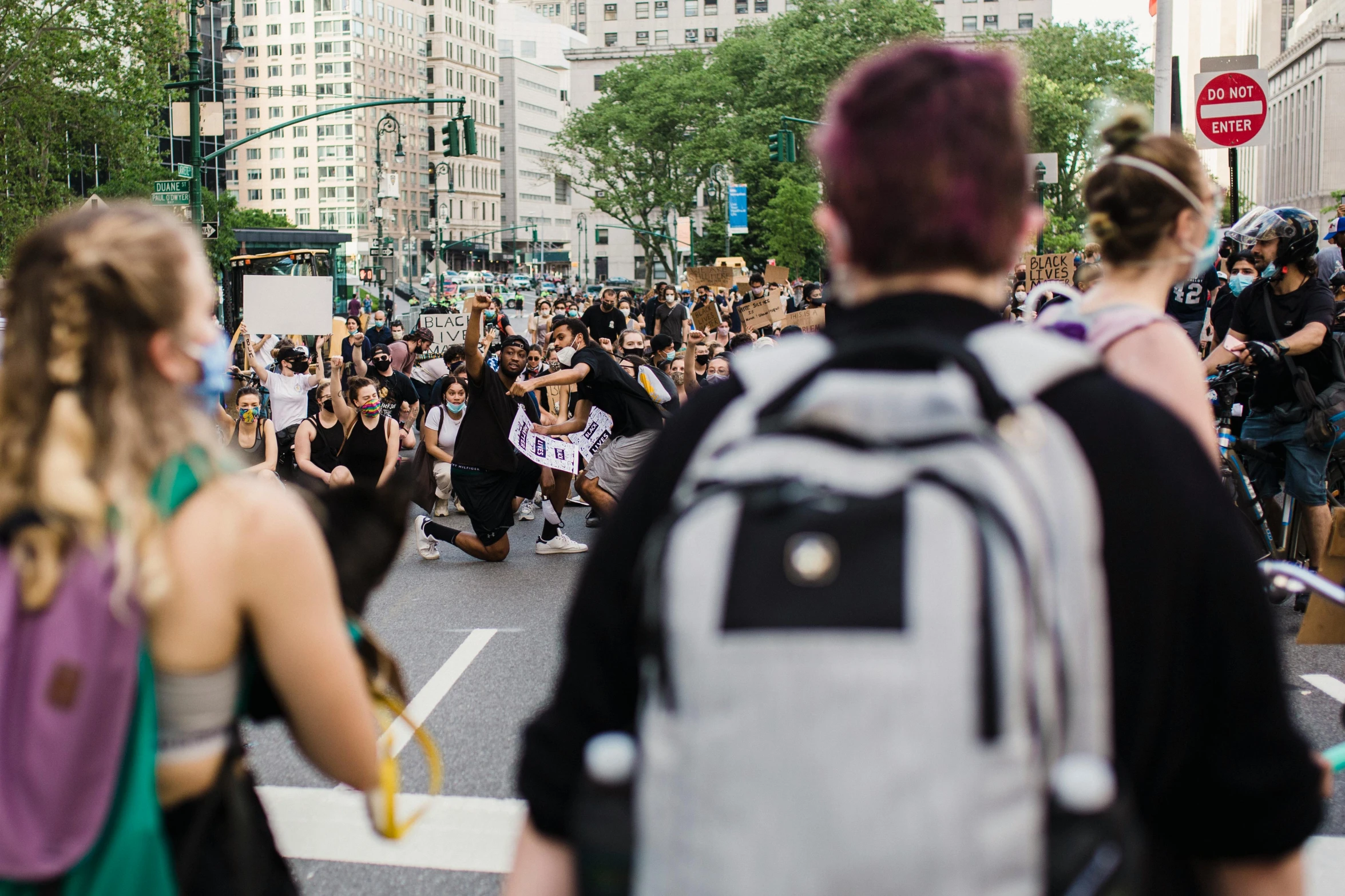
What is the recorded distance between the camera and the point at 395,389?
1662 centimetres

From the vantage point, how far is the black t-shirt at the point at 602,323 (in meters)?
23.2

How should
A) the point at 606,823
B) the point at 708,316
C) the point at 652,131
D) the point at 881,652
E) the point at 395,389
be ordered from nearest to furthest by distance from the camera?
the point at 881,652, the point at 606,823, the point at 395,389, the point at 708,316, the point at 652,131

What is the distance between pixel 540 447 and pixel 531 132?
180 meters

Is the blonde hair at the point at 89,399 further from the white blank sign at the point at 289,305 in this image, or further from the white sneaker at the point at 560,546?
the white blank sign at the point at 289,305

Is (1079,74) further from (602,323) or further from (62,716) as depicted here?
(62,716)

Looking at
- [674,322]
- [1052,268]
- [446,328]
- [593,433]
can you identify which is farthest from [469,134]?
[593,433]

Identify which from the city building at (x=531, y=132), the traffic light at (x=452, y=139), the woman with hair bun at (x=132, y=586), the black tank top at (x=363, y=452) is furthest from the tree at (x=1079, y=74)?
the city building at (x=531, y=132)

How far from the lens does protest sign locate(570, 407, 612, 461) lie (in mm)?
11484

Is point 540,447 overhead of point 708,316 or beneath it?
beneath

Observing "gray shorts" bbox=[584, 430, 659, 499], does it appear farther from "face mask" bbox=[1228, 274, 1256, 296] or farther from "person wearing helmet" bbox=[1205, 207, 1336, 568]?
"person wearing helmet" bbox=[1205, 207, 1336, 568]

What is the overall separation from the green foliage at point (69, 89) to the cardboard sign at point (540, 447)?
97.5ft

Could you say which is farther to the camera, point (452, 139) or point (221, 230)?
point (221, 230)

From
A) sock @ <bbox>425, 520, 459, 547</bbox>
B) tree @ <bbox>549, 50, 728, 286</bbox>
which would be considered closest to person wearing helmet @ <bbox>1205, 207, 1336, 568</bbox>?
sock @ <bbox>425, 520, 459, 547</bbox>

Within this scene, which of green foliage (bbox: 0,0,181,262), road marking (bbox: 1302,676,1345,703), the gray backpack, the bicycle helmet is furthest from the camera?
green foliage (bbox: 0,0,181,262)
